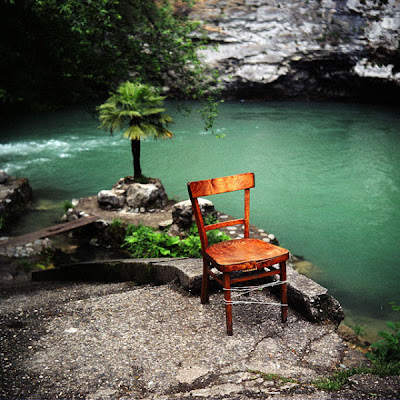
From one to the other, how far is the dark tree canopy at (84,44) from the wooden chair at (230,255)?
12.8ft

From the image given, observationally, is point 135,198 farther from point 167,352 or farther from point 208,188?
point 167,352

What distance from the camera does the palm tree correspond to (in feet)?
27.5

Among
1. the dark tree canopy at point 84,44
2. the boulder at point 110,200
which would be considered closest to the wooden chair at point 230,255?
the dark tree canopy at point 84,44

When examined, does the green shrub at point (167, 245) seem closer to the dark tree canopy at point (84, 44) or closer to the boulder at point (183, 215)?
the boulder at point (183, 215)

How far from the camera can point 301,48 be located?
26.5 metres

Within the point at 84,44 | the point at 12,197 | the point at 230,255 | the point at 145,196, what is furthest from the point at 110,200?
the point at 230,255

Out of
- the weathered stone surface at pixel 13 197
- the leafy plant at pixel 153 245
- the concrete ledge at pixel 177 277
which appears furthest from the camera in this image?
the weathered stone surface at pixel 13 197

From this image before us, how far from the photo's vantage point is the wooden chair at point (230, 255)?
3.19m

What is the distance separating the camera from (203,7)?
88.0 feet

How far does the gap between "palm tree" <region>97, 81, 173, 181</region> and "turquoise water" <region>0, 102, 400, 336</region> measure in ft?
8.91

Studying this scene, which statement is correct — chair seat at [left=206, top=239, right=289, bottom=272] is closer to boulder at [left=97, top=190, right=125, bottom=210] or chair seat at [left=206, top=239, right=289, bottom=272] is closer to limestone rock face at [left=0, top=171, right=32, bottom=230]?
boulder at [left=97, top=190, right=125, bottom=210]

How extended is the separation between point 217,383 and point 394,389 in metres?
1.08

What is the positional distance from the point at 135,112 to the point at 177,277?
4906mm

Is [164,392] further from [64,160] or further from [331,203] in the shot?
[64,160]
